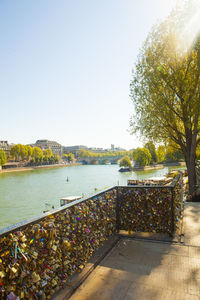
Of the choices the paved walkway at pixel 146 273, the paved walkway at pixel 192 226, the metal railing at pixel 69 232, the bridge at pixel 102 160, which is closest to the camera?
the metal railing at pixel 69 232

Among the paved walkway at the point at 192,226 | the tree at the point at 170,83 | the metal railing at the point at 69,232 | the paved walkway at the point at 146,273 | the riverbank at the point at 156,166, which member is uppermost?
the tree at the point at 170,83

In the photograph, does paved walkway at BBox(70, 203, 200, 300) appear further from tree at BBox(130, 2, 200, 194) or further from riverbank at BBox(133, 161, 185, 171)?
riverbank at BBox(133, 161, 185, 171)

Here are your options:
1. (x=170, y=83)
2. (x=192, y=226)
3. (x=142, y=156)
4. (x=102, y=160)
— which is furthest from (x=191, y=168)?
(x=102, y=160)

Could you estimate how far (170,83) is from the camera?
12.1 meters

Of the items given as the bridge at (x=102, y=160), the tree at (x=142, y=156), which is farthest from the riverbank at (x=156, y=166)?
the bridge at (x=102, y=160)

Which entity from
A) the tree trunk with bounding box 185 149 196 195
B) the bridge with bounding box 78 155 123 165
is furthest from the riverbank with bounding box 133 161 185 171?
the tree trunk with bounding box 185 149 196 195

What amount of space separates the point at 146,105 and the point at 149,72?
193cm

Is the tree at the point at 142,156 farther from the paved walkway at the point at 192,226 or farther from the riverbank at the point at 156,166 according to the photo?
the paved walkway at the point at 192,226

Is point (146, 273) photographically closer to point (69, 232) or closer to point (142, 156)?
point (69, 232)

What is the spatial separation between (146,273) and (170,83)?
10.6 metres

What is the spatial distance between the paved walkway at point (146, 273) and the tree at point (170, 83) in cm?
837

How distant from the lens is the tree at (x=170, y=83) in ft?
37.8

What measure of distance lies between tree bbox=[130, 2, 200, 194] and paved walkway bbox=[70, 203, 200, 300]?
27.5ft

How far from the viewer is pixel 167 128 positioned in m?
13.6
